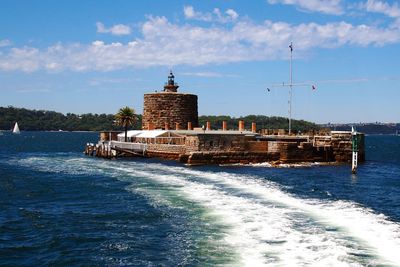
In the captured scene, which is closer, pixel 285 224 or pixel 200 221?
pixel 285 224

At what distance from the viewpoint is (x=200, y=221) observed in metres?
17.6

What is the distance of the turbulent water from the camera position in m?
13.6

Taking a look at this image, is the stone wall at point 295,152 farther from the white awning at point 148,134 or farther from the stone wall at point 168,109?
the stone wall at point 168,109

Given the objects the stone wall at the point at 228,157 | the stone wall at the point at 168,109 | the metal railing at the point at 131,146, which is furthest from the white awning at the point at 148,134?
the stone wall at the point at 228,157

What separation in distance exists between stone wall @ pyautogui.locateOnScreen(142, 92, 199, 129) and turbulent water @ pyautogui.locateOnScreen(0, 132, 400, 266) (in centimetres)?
2851

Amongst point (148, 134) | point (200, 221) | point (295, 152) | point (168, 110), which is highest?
point (168, 110)

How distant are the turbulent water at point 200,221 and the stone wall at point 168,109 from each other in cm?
2851

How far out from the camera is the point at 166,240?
49.9ft

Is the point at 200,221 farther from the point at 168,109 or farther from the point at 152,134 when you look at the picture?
the point at 168,109

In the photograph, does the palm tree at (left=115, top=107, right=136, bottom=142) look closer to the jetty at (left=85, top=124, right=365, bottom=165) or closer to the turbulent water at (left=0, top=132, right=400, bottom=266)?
the jetty at (left=85, top=124, right=365, bottom=165)

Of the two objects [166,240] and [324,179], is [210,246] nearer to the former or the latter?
[166,240]

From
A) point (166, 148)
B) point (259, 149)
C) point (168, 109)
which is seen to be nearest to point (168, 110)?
point (168, 109)

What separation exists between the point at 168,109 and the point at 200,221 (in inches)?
1690

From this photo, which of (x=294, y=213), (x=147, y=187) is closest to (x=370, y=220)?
(x=294, y=213)
